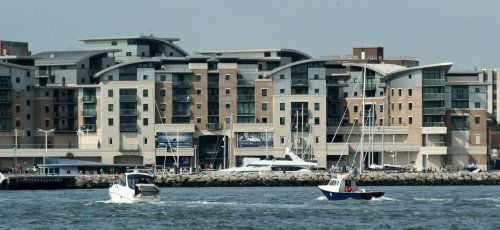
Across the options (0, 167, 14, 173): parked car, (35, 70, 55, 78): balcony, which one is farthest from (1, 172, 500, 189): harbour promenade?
(35, 70, 55, 78): balcony

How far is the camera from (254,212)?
110m

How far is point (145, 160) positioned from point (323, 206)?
7531cm

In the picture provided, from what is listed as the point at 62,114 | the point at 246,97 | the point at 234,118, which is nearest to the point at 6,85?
the point at 62,114

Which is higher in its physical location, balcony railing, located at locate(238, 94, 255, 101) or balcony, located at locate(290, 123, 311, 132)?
balcony railing, located at locate(238, 94, 255, 101)

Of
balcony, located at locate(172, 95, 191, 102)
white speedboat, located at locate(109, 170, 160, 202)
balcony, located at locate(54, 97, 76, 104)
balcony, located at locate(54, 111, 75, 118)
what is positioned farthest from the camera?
balcony, located at locate(54, 111, 75, 118)

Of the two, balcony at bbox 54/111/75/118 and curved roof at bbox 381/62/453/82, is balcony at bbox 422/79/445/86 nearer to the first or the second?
curved roof at bbox 381/62/453/82

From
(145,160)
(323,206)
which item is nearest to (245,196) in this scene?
(323,206)

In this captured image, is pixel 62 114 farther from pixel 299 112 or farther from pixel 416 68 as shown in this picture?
pixel 416 68

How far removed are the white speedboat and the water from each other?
582mm

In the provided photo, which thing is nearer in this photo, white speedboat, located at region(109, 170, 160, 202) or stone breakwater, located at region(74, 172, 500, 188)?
white speedboat, located at region(109, 170, 160, 202)

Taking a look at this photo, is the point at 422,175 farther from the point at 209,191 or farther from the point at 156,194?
the point at 156,194

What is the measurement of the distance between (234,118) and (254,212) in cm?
8117

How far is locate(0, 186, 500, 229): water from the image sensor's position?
100 meters

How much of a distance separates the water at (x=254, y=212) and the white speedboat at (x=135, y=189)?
1.91 ft
